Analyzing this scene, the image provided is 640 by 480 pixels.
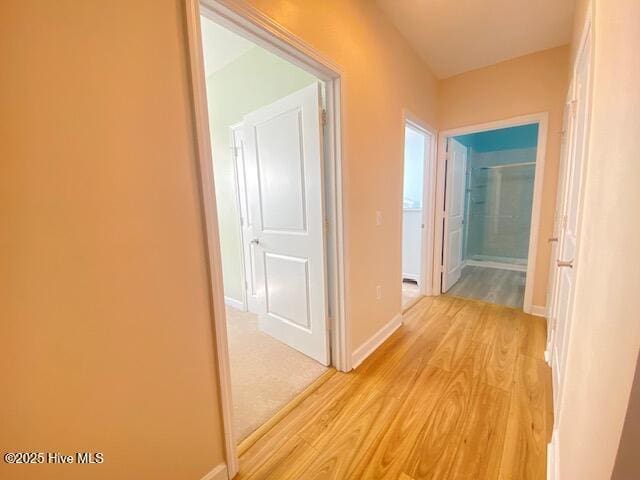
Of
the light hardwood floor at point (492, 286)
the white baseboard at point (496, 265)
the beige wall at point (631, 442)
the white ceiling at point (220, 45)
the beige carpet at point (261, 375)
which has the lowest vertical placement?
the beige carpet at point (261, 375)

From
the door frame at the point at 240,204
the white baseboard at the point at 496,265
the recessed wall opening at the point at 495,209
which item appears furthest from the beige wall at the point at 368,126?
the white baseboard at the point at 496,265

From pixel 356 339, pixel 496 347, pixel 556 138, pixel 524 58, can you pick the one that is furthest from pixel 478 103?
pixel 356 339

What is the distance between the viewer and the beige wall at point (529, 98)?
7.80 feet

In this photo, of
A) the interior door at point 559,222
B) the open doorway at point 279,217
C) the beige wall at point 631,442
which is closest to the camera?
the beige wall at point 631,442

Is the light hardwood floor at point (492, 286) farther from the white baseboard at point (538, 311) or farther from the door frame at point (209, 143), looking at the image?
the door frame at point (209, 143)

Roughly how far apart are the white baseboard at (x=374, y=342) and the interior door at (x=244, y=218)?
109cm

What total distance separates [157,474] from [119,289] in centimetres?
70

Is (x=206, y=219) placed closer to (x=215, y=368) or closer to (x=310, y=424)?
(x=215, y=368)

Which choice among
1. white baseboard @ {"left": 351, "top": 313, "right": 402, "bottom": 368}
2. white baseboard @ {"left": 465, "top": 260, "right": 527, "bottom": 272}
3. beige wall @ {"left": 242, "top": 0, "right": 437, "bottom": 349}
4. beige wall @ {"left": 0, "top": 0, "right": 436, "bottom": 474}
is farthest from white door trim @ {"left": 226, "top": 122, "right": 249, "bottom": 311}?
white baseboard @ {"left": 465, "top": 260, "right": 527, "bottom": 272}

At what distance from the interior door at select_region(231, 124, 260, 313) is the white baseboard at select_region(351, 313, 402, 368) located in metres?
1.09

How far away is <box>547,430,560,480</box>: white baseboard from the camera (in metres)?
1.03

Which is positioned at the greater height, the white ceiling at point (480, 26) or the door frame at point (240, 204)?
the white ceiling at point (480, 26)

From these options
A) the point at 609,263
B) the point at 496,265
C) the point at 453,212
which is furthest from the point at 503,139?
the point at 609,263

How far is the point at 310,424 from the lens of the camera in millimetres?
1416
